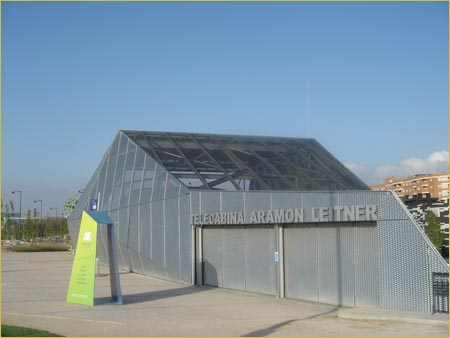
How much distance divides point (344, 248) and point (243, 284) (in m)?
6.00

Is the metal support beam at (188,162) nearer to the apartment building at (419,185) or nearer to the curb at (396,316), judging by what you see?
the curb at (396,316)

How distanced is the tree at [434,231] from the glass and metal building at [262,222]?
3292 mm

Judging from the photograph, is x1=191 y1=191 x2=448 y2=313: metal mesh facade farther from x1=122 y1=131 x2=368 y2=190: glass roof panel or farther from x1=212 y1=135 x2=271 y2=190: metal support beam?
x1=122 y1=131 x2=368 y2=190: glass roof panel

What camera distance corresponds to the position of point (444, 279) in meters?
15.8

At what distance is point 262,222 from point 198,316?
6.05 metres

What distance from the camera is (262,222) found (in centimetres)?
2216

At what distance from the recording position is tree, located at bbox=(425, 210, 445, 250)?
2809 cm

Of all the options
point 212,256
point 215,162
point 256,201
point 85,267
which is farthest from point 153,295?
point 215,162

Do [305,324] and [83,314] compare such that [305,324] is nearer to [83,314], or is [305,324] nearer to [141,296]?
[83,314]

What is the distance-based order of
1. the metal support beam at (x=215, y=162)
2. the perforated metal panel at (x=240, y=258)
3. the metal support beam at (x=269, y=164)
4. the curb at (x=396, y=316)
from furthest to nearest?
the metal support beam at (x=269, y=164) < the metal support beam at (x=215, y=162) < the perforated metal panel at (x=240, y=258) < the curb at (x=396, y=316)

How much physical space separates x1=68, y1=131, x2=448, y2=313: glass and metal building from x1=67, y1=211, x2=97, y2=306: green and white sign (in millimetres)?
5833

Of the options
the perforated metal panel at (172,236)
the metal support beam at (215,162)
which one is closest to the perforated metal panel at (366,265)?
the metal support beam at (215,162)

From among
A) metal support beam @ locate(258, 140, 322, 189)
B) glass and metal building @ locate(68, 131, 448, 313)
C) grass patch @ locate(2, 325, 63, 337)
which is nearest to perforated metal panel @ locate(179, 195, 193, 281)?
glass and metal building @ locate(68, 131, 448, 313)

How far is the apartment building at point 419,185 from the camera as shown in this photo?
5037 inches
